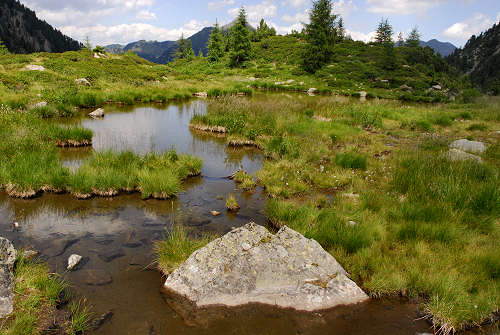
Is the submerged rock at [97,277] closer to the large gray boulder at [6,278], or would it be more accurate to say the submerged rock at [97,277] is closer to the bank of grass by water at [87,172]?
the large gray boulder at [6,278]

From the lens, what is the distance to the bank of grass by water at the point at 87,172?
27.6 ft

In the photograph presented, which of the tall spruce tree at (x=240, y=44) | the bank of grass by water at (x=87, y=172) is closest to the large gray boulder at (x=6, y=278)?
the bank of grass by water at (x=87, y=172)

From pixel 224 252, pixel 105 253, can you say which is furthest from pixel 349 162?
pixel 105 253

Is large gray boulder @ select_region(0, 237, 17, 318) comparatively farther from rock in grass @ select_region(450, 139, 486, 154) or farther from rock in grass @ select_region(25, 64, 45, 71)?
rock in grass @ select_region(25, 64, 45, 71)

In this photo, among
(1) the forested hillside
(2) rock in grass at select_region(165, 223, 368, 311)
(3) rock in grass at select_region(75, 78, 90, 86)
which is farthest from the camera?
(1) the forested hillside

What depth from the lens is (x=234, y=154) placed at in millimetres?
13758

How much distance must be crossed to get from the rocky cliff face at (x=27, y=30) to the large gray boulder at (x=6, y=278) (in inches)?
6586

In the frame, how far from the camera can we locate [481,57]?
372 ft

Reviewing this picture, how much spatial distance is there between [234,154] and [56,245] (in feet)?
28.0

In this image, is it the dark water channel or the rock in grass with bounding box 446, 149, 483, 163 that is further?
the rock in grass with bounding box 446, 149, 483, 163

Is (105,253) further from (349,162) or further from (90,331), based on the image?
(349,162)

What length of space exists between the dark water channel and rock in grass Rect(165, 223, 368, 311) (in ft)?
0.61

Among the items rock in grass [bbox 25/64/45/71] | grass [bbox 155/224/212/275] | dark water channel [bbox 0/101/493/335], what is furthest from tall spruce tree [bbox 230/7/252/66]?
grass [bbox 155/224/212/275]

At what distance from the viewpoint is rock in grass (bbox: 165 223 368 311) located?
16.0ft
